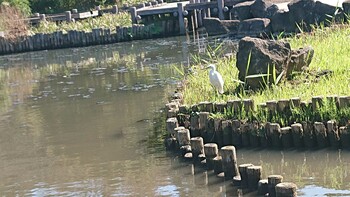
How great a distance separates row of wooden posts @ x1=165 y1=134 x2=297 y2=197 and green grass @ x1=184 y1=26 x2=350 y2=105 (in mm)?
1633

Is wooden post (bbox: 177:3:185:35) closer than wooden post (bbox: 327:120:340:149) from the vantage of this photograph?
No

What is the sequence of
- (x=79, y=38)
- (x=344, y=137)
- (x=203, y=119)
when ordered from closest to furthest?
(x=344, y=137) < (x=203, y=119) < (x=79, y=38)

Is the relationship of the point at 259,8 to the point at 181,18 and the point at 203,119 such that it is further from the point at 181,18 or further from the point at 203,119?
the point at 203,119

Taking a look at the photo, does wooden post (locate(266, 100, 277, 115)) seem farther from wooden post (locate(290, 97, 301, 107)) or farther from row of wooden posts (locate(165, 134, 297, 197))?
row of wooden posts (locate(165, 134, 297, 197))

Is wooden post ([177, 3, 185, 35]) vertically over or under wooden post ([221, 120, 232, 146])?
over

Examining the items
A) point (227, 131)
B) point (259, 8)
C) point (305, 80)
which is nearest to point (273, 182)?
point (227, 131)

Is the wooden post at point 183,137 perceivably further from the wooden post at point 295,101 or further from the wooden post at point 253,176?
the wooden post at point 253,176

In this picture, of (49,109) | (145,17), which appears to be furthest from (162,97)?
(145,17)

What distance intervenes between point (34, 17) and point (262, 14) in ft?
48.5

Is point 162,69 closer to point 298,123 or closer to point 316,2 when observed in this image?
point 316,2

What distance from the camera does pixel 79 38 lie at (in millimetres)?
39188

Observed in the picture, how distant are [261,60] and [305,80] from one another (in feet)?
3.35

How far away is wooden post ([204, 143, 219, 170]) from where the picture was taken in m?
13.0

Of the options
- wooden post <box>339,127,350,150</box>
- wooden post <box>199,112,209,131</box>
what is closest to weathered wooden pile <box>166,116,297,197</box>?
wooden post <box>199,112,209,131</box>
